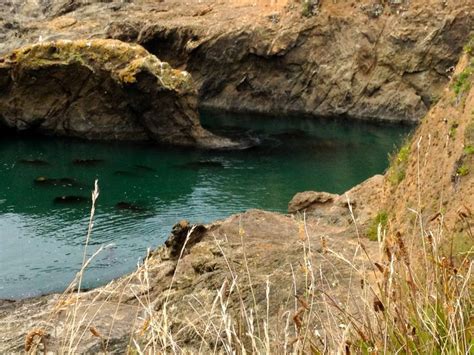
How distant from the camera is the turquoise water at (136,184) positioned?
1852 cm

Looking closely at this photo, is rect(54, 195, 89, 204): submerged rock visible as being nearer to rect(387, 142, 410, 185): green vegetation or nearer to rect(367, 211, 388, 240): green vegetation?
rect(387, 142, 410, 185): green vegetation

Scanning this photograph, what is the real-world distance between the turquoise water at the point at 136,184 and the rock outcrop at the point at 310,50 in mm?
4236

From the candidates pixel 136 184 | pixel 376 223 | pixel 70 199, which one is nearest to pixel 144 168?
pixel 136 184

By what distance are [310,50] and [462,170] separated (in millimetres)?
35283

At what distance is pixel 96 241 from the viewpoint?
1988 cm

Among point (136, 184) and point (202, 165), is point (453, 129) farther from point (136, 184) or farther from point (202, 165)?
point (202, 165)

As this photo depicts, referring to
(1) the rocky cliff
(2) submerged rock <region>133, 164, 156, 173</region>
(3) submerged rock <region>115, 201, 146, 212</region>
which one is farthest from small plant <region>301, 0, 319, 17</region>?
(1) the rocky cliff

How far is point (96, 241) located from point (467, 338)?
57.4 feet

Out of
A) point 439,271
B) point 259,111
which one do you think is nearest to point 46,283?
point 439,271

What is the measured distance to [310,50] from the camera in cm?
4369

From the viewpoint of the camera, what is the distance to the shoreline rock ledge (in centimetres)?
3250

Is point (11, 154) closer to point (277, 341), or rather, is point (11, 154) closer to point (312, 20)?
point (312, 20)

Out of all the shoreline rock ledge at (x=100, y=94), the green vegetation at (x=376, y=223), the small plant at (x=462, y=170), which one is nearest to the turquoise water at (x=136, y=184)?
the shoreline rock ledge at (x=100, y=94)

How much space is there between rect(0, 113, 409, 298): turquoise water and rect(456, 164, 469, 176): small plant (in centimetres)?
982
